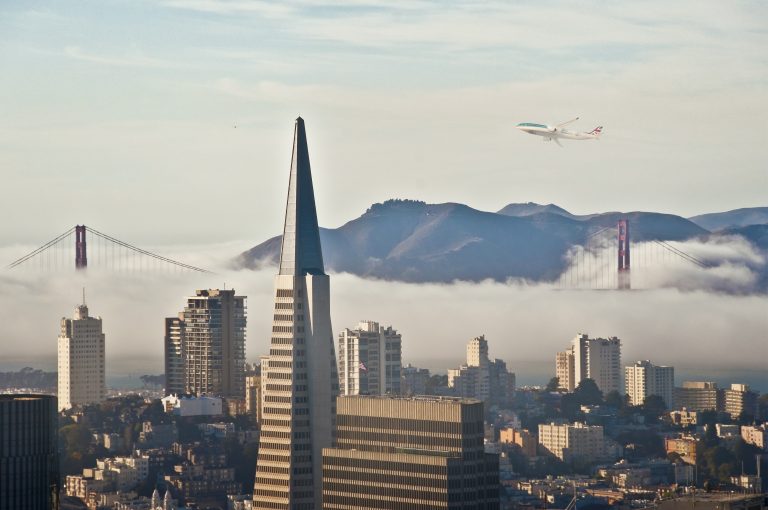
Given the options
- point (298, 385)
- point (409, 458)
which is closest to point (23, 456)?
point (409, 458)

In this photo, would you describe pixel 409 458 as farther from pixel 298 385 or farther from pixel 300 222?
pixel 300 222

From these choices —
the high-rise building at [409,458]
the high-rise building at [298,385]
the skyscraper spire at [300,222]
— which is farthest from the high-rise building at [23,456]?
the skyscraper spire at [300,222]

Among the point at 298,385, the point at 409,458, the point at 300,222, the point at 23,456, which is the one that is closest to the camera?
the point at 23,456

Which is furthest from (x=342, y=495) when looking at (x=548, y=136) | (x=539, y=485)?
(x=539, y=485)

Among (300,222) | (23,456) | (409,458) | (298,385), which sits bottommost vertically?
(409,458)

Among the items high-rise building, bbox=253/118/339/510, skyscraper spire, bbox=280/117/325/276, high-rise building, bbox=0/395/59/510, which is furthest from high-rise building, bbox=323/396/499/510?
high-rise building, bbox=0/395/59/510

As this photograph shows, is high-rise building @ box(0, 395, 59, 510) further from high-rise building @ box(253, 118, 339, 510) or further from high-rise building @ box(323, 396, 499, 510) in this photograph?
high-rise building @ box(253, 118, 339, 510)

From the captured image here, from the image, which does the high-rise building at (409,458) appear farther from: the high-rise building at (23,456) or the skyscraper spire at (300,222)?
the high-rise building at (23,456)
